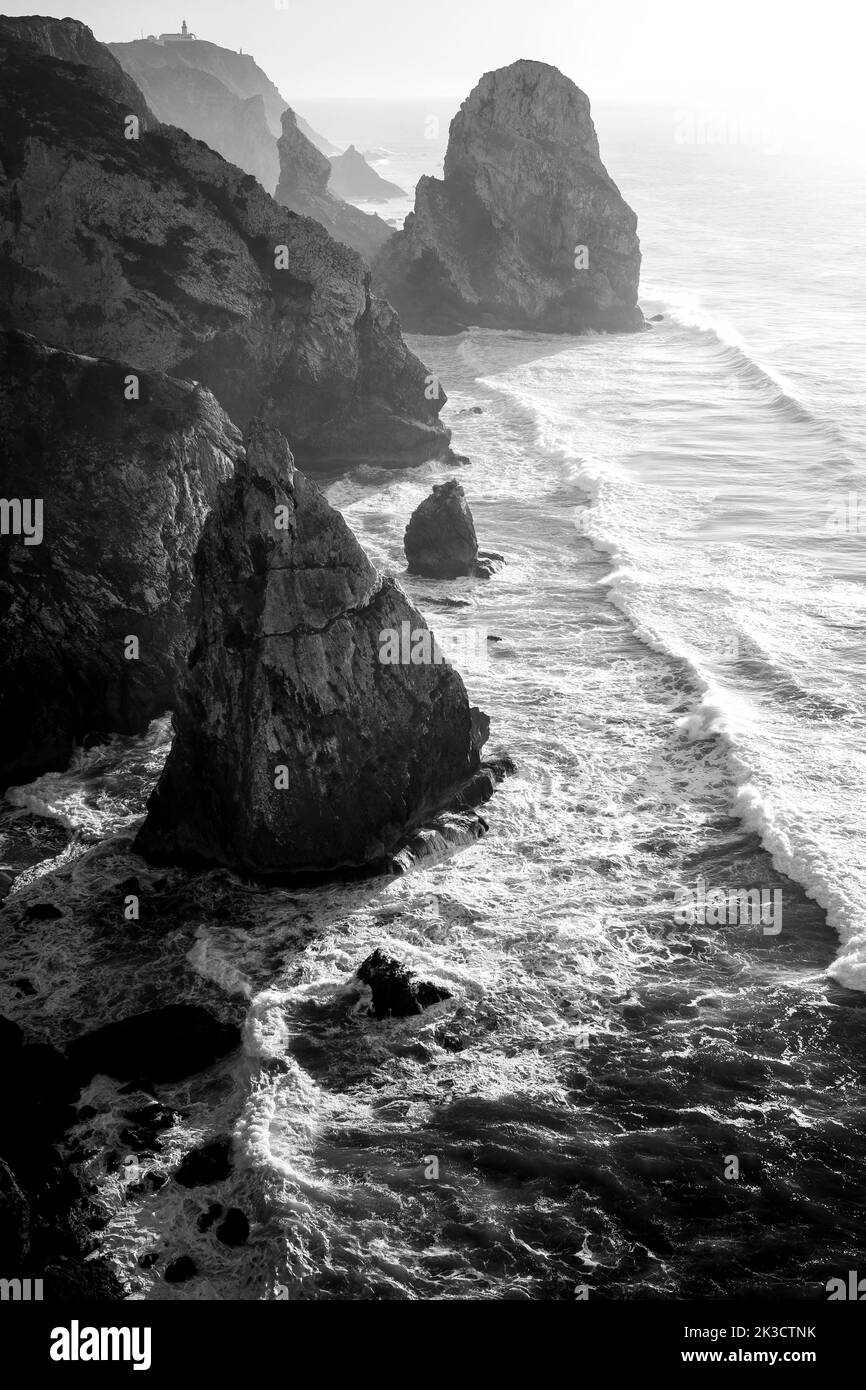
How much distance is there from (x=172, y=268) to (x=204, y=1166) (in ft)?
105

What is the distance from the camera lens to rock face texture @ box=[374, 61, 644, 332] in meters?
73.8

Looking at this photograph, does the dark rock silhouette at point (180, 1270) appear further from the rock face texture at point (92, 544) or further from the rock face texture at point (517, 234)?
the rock face texture at point (517, 234)

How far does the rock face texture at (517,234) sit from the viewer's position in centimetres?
7375

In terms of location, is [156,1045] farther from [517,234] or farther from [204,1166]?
[517,234]

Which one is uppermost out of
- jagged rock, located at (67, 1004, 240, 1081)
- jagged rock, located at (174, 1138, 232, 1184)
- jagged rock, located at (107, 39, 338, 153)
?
jagged rock, located at (107, 39, 338, 153)

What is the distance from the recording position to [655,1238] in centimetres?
1459

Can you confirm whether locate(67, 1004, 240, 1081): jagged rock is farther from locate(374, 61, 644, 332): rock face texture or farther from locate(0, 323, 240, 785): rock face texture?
locate(374, 61, 644, 332): rock face texture

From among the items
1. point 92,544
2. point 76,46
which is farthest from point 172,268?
point 76,46

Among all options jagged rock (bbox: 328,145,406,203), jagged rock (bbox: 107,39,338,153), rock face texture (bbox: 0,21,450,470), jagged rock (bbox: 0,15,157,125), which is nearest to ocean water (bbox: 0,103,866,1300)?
rock face texture (bbox: 0,21,450,470)

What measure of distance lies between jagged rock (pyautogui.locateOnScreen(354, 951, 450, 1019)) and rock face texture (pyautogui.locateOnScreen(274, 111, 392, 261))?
247 feet

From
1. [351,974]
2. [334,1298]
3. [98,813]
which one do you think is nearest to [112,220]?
[98,813]
